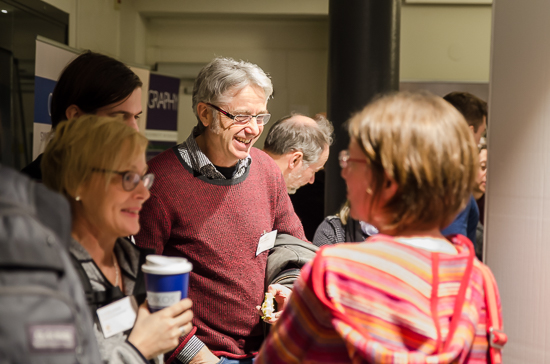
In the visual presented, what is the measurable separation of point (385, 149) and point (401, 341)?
334 millimetres

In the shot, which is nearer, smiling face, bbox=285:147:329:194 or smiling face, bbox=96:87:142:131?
smiling face, bbox=96:87:142:131

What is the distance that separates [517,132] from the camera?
161 centimetres

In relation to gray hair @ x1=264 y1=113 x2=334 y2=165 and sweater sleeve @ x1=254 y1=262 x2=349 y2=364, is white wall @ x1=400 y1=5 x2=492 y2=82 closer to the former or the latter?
gray hair @ x1=264 y1=113 x2=334 y2=165

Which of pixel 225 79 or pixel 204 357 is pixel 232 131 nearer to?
pixel 225 79

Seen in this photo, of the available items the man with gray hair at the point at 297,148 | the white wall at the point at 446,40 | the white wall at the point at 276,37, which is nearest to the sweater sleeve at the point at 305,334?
the man with gray hair at the point at 297,148

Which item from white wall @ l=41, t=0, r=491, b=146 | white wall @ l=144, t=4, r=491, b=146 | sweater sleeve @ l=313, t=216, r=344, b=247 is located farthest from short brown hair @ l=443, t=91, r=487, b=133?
white wall @ l=144, t=4, r=491, b=146

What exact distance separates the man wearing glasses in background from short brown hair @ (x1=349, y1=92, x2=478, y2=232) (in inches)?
35.8

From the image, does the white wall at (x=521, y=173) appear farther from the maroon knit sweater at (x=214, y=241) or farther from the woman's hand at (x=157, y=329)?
the woman's hand at (x=157, y=329)

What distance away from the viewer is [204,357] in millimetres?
1694

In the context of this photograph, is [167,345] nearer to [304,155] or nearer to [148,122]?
[304,155]

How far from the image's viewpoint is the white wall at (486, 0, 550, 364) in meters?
1.54

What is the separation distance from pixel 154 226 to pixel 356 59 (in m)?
2.78

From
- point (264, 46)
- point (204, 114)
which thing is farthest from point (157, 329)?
point (264, 46)

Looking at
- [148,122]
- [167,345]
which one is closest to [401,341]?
[167,345]
